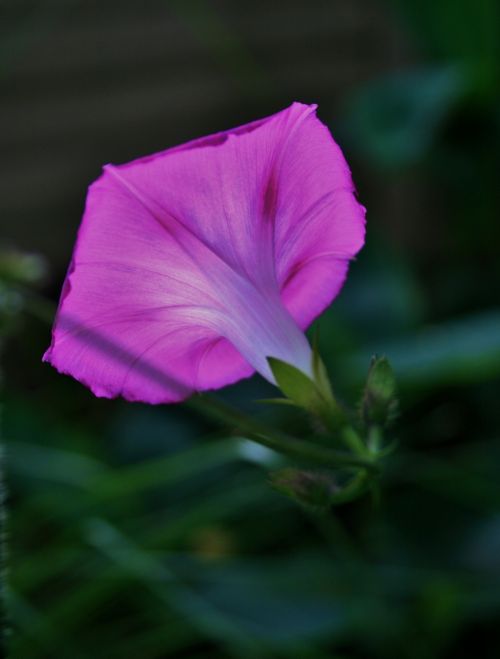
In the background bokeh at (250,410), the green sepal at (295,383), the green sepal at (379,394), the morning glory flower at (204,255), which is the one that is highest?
the background bokeh at (250,410)

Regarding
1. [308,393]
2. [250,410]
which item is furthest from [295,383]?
[250,410]

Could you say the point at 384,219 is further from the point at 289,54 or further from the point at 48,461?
the point at 48,461

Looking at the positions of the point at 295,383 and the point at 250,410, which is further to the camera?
the point at 250,410

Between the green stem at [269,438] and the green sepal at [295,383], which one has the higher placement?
the green sepal at [295,383]

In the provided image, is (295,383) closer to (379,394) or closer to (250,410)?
(379,394)

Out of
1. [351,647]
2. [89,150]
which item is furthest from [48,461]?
[89,150]
